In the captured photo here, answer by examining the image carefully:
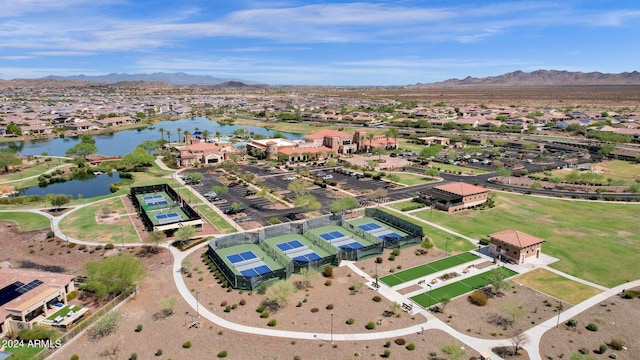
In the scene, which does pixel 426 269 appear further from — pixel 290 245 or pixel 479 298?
pixel 290 245

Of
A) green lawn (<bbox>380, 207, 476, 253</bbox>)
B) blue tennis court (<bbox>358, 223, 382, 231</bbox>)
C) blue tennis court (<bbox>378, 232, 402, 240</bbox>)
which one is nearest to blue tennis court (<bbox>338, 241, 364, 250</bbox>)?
blue tennis court (<bbox>378, 232, 402, 240</bbox>)

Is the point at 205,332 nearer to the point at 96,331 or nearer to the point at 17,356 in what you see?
the point at 96,331

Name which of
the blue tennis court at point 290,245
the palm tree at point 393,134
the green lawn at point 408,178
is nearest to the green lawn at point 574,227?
the green lawn at point 408,178

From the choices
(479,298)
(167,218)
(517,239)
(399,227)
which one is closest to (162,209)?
(167,218)

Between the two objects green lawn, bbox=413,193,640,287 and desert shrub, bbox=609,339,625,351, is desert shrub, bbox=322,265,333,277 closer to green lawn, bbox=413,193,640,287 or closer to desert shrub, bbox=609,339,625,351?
green lawn, bbox=413,193,640,287

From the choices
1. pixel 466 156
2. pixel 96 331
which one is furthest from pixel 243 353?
pixel 466 156

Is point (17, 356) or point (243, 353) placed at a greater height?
point (17, 356)
